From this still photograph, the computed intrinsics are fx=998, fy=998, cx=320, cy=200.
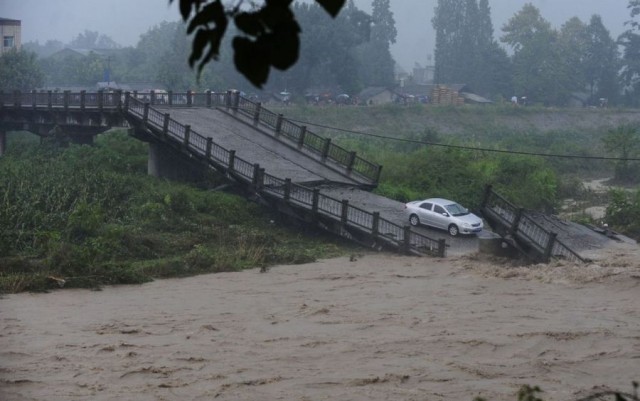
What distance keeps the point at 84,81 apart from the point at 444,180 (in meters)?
50.9

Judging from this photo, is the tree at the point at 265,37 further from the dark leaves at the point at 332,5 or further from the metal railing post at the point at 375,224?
the metal railing post at the point at 375,224

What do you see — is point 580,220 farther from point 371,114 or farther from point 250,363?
point 371,114

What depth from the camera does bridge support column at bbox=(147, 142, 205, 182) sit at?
37.3 meters

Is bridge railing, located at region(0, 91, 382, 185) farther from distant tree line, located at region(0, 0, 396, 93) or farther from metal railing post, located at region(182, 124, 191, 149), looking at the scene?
distant tree line, located at region(0, 0, 396, 93)

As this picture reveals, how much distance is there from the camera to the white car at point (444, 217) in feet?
108

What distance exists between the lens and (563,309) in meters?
23.8

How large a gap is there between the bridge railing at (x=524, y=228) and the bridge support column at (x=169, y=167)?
1177 cm

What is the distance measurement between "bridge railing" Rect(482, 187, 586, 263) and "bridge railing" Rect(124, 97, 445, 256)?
1994 mm

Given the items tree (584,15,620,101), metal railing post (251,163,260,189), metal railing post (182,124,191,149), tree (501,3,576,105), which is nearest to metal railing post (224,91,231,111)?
metal railing post (182,124,191,149)

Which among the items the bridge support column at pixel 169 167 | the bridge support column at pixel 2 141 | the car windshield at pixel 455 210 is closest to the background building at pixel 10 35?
the bridge support column at pixel 2 141

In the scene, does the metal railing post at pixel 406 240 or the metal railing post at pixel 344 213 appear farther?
the metal railing post at pixel 344 213

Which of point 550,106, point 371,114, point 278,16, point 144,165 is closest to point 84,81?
point 371,114

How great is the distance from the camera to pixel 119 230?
29.4 metres

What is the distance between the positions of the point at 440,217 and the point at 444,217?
5.3 inches
